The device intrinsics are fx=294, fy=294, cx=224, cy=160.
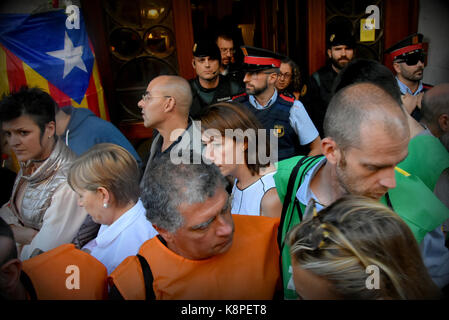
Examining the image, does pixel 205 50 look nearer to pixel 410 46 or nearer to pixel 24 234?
pixel 410 46

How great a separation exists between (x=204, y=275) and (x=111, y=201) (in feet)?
1.76

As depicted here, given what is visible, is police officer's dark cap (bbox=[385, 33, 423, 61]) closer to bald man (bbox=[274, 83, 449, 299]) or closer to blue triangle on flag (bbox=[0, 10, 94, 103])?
bald man (bbox=[274, 83, 449, 299])

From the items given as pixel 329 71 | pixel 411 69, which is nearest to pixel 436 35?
pixel 411 69

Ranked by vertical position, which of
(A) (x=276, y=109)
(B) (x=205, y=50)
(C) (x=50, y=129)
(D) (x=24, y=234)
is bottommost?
(D) (x=24, y=234)

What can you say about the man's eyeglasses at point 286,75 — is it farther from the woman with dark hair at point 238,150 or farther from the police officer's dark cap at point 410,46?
the woman with dark hair at point 238,150

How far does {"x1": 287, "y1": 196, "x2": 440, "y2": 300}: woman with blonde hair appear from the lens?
27.1 inches

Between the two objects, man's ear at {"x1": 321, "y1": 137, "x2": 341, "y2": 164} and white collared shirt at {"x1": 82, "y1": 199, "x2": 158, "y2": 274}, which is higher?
man's ear at {"x1": 321, "y1": 137, "x2": 341, "y2": 164}

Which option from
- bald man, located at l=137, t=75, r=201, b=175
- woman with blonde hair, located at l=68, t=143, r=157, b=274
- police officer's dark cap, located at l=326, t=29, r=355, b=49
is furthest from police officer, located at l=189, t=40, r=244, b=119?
woman with blonde hair, located at l=68, t=143, r=157, b=274

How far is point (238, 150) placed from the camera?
1.52 m

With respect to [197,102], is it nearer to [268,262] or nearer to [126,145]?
[126,145]

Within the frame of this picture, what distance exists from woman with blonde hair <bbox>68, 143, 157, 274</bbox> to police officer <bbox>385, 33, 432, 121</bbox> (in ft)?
6.58

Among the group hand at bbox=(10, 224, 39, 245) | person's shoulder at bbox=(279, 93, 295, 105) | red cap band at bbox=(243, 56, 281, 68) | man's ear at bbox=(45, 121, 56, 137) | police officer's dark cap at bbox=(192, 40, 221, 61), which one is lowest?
hand at bbox=(10, 224, 39, 245)

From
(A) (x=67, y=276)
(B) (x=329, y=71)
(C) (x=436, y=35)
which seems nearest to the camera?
(A) (x=67, y=276)

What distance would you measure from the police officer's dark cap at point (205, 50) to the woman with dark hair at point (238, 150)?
43.3 inches
